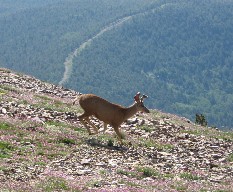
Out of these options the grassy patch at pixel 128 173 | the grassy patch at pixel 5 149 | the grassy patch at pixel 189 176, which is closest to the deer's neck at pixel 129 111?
the grassy patch at pixel 189 176

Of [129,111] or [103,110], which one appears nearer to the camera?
[103,110]

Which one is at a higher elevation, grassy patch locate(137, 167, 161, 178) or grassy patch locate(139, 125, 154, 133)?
grassy patch locate(137, 167, 161, 178)

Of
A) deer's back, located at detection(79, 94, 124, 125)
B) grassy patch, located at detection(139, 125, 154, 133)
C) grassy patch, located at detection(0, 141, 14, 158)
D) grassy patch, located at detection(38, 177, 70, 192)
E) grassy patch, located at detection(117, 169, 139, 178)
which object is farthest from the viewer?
grassy patch, located at detection(139, 125, 154, 133)

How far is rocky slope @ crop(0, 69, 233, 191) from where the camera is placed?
14.7 meters

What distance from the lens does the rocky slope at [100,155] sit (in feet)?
48.2

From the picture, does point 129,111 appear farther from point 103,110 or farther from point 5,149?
point 5,149

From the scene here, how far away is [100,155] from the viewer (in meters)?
18.7

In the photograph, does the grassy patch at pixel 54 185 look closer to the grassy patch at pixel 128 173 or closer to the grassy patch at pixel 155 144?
the grassy patch at pixel 128 173

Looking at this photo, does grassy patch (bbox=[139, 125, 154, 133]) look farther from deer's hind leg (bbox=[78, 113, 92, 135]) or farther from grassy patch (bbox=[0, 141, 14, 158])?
grassy patch (bbox=[0, 141, 14, 158])

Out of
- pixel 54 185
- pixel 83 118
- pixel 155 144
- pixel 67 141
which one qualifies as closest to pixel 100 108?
pixel 83 118

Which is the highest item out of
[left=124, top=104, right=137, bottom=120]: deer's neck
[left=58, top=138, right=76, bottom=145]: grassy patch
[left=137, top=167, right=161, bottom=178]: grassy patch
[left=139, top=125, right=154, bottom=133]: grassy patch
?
[left=124, top=104, right=137, bottom=120]: deer's neck

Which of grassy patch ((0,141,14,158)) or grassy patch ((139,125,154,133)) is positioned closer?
grassy patch ((0,141,14,158))

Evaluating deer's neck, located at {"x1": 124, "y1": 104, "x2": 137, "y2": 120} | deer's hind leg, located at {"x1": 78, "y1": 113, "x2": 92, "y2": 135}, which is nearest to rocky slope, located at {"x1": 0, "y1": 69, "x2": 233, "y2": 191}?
deer's hind leg, located at {"x1": 78, "y1": 113, "x2": 92, "y2": 135}

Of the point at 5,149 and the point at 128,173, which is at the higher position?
the point at 5,149
